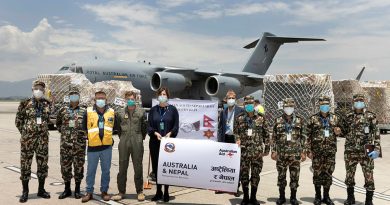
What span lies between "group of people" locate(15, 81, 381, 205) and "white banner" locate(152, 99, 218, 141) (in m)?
1.23

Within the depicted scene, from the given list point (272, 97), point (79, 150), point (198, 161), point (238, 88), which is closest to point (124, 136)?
point (79, 150)

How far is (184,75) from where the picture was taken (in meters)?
25.8

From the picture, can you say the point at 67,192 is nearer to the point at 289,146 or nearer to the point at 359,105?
the point at 289,146

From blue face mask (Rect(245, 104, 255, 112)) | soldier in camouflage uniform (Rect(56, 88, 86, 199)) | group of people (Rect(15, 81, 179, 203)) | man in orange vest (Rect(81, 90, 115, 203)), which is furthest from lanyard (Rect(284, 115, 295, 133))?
soldier in camouflage uniform (Rect(56, 88, 86, 199))

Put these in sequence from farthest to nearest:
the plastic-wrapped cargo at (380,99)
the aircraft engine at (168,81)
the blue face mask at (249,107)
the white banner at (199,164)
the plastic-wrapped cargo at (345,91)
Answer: the aircraft engine at (168,81) < the plastic-wrapped cargo at (380,99) < the plastic-wrapped cargo at (345,91) < the blue face mask at (249,107) < the white banner at (199,164)

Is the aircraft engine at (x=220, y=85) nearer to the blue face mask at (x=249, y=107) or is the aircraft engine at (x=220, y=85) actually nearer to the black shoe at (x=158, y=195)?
the blue face mask at (x=249, y=107)

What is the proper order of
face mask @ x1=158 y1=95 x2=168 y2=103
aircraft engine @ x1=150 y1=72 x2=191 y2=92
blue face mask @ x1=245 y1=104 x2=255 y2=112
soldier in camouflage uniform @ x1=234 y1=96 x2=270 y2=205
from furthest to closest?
aircraft engine @ x1=150 y1=72 x2=191 y2=92 → face mask @ x1=158 y1=95 x2=168 y2=103 → blue face mask @ x1=245 y1=104 x2=255 y2=112 → soldier in camouflage uniform @ x1=234 y1=96 x2=270 y2=205

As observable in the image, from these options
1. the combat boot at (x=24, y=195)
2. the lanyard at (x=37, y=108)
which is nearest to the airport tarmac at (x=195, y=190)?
the combat boot at (x=24, y=195)

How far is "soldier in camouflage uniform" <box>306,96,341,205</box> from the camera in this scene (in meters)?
5.89

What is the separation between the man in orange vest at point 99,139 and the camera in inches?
232

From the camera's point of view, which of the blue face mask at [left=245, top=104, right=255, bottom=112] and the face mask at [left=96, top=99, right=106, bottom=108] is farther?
the face mask at [left=96, top=99, right=106, bottom=108]

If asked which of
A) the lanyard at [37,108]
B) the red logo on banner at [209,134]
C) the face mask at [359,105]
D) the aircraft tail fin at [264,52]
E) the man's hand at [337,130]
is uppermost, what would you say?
the aircraft tail fin at [264,52]

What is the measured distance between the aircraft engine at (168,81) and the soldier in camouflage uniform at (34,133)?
54.1ft

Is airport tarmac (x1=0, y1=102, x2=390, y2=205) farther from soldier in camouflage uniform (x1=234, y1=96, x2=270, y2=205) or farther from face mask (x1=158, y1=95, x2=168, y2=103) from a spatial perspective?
face mask (x1=158, y1=95, x2=168, y2=103)
